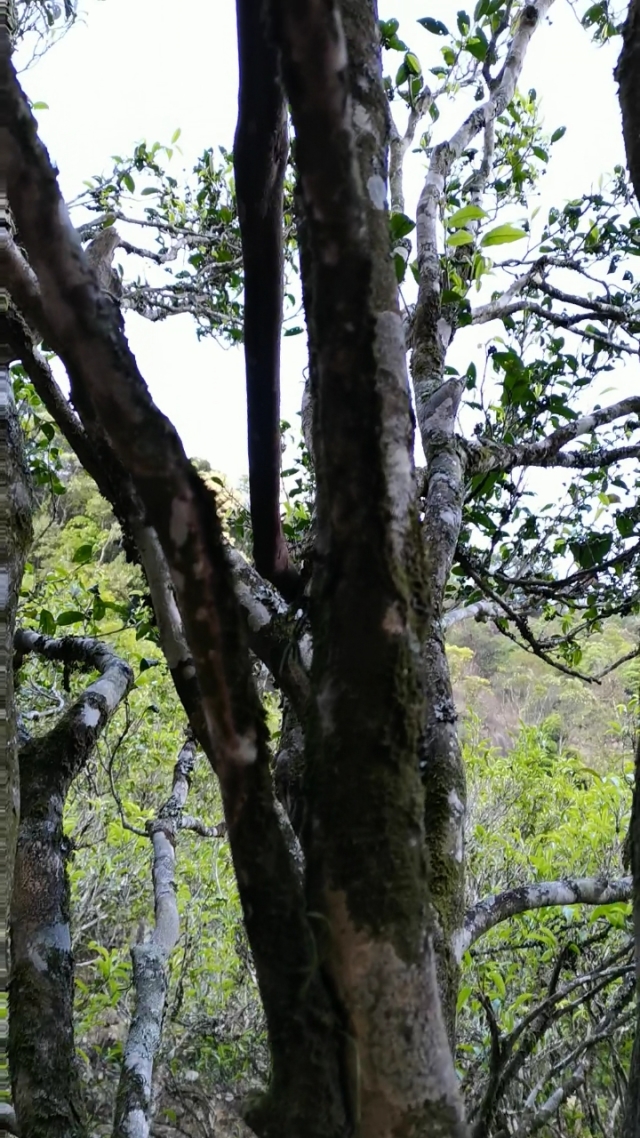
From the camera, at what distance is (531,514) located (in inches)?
119

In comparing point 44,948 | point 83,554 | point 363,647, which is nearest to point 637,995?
point 363,647

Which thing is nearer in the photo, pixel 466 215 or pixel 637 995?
pixel 637 995

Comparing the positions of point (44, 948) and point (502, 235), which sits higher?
point (502, 235)

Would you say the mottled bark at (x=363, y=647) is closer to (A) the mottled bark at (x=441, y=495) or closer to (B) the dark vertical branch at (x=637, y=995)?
(A) the mottled bark at (x=441, y=495)

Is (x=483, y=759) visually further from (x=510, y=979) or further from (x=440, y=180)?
(x=440, y=180)

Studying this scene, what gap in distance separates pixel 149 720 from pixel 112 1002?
5.90 ft

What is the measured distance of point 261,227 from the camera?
2.88 feet

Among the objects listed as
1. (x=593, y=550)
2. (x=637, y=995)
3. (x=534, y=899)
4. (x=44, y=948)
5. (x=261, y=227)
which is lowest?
(x=637, y=995)

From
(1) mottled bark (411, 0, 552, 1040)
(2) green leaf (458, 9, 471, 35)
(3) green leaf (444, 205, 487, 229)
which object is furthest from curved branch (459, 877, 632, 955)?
(2) green leaf (458, 9, 471, 35)

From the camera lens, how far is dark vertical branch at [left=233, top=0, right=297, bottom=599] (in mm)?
769

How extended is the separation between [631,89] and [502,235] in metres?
0.33

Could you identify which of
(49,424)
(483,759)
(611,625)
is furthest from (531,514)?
(611,625)

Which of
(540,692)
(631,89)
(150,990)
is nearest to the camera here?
(631,89)

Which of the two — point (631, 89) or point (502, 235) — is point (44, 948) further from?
point (631, 89)
